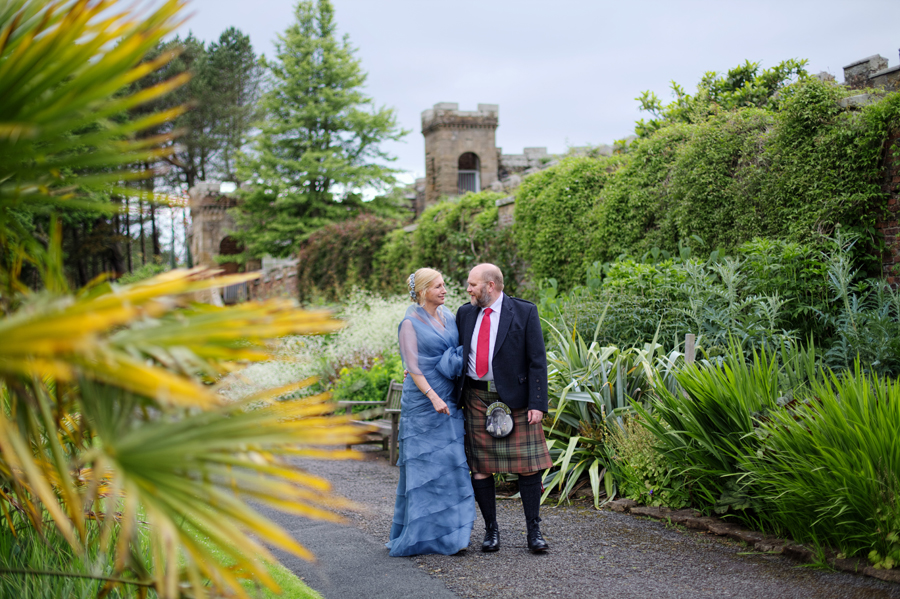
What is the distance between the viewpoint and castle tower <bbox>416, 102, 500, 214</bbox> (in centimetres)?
3331

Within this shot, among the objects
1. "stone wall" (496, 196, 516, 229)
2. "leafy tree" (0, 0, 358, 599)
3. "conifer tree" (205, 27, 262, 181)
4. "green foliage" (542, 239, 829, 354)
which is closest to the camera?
"leafy tree" (0, 0, 358, 599)

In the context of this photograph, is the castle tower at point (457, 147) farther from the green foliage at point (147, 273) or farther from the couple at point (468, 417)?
the couple at point (468, 417)

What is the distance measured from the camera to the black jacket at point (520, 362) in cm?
470

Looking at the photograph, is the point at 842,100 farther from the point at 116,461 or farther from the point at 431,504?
the point at 116,461

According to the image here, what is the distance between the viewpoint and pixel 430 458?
474 cm

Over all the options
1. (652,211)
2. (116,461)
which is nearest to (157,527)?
(116,461)

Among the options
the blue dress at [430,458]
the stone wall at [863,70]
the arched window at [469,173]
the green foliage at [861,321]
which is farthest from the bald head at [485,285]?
the arched window at [469,173]

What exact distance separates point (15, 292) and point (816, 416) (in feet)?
13.5

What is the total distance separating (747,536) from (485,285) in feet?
7.75

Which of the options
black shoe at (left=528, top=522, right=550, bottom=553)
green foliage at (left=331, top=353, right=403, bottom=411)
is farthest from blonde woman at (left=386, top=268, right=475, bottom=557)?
green foliage at (left=331, top=353, right=403, bottom=411)

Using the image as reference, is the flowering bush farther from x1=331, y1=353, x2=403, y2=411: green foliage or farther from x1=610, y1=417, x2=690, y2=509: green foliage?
x1=610, y1=417, x2=690, y2=509: green foliage

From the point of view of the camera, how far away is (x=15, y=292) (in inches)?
63.9

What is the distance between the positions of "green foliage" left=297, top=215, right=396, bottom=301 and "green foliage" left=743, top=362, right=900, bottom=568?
47.2ft

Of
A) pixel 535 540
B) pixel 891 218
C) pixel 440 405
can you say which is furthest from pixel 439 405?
pixel 891 218
